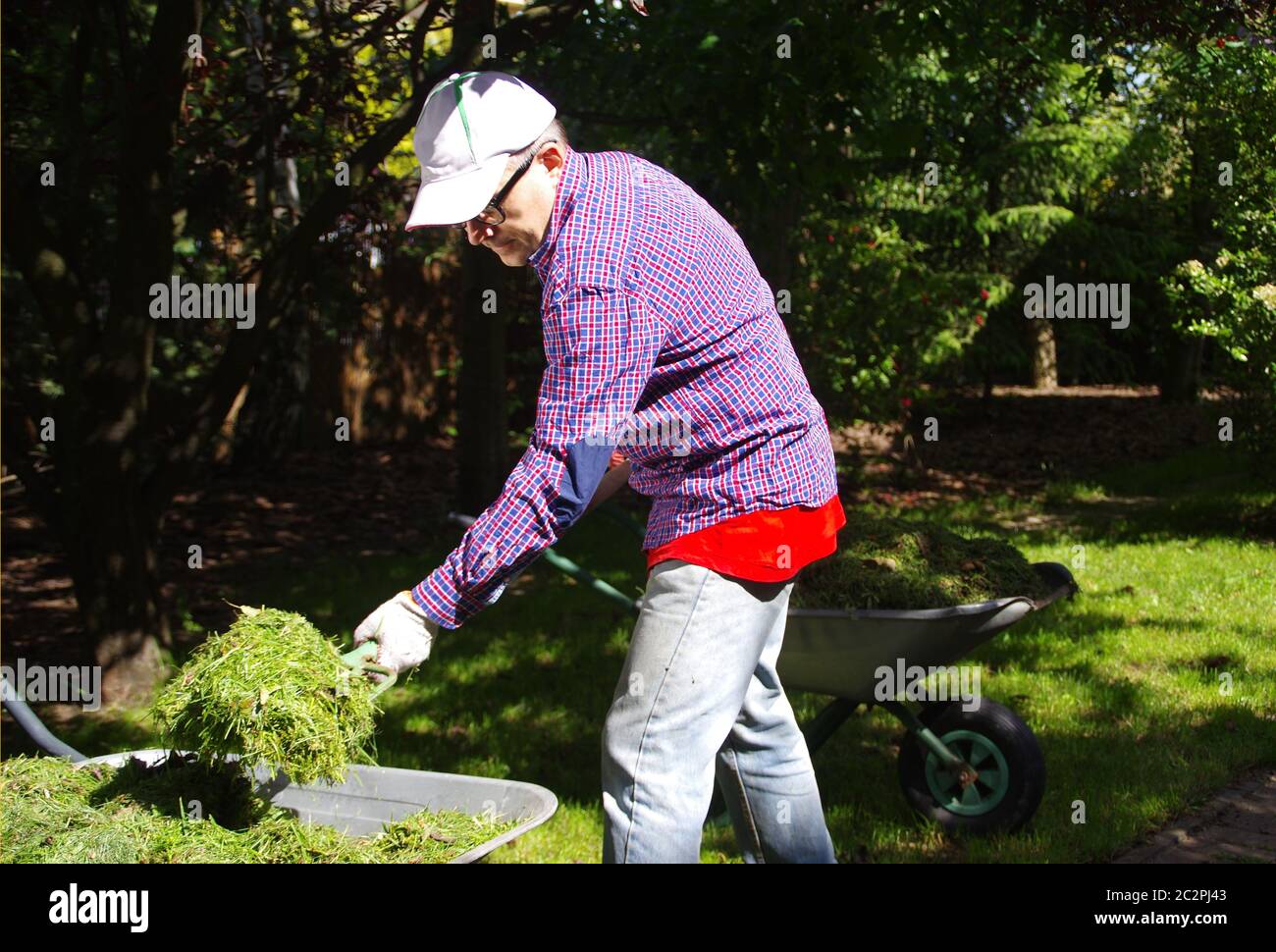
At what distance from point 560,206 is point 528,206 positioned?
0.07 m

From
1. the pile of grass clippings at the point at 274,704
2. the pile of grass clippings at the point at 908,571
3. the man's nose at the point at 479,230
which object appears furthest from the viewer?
the pile of grass clippings at the point at 908,571

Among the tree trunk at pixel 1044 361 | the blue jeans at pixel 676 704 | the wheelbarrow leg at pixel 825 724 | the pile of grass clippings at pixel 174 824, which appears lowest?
the wheelbarrow leg at pixel 825 724

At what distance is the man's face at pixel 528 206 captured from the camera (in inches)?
104

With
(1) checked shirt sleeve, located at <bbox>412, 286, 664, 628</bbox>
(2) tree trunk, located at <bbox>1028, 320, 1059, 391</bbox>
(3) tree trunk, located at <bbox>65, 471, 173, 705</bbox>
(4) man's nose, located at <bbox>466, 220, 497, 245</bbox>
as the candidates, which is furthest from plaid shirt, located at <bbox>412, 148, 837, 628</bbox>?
(2) tree trunk, located at <bbox>1028, 320, 1059, 391</bbox>

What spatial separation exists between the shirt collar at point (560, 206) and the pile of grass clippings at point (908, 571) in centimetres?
165

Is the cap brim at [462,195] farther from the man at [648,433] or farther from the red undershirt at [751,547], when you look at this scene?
the red undershirt at [751,547]

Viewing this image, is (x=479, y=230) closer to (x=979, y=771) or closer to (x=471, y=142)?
(x=471, y=142)

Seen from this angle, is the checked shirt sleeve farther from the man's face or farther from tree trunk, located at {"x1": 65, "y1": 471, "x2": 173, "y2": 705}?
tree trunk, located at {"x1": 65, "y1": 471, "x2": 173, "y2": 705}

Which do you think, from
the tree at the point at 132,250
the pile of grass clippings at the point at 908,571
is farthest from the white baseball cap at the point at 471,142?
the tree at the point at 132,250

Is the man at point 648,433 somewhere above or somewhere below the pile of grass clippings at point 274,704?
above

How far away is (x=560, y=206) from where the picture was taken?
2.65 m

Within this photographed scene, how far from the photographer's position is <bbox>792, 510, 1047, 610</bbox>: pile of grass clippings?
3.88m

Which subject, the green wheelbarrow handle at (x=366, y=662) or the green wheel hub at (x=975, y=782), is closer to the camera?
the green wheelbarrow handle at (x=366, y=662)
